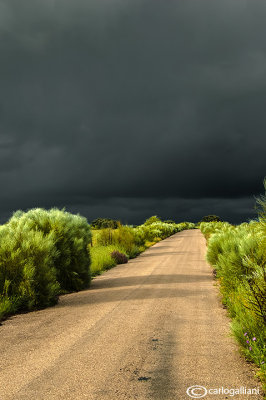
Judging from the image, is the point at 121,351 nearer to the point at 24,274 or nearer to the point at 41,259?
the point at 24,274

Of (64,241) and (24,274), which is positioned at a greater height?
(64,241)

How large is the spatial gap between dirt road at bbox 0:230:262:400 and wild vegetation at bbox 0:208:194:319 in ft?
A: 2.23

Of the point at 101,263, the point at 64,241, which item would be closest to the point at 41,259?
the point at 64,241

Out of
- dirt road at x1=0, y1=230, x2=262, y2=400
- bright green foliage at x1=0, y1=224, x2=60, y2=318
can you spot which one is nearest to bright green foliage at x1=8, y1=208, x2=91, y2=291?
bright green foliage at x1=0, y1=224, x2=60, y2=318

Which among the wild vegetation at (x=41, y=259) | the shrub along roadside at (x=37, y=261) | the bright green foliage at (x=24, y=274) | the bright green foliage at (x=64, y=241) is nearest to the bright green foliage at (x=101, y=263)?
the wild vegetation at (x=41, y=259)

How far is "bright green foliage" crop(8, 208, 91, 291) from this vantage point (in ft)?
38.9

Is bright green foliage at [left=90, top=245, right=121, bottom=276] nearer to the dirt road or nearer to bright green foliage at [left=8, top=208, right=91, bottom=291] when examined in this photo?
bright green foliage at [left=8, top=208, right=91, bottom=291]

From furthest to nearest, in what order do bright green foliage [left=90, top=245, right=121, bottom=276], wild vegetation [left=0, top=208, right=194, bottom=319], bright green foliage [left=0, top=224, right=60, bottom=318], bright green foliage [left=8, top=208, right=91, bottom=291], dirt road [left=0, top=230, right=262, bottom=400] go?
1. bright green foliage [left=90, top=245, right=121, bottom=276]
2. bright green foliage [left=8, top=208, right=91, bottom=291]
3. wild vegetation [left=0, top=208, right=194, bottom=319]
4. bright green foliage [left=0, top=224, right=60, bottom=318]
5. dirt road [left=0, top=230, right=262, bottom=400]

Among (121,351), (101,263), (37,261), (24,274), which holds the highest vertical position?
(37,261)

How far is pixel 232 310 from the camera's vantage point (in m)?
7.84

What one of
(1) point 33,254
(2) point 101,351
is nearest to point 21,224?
(1) point 33,254

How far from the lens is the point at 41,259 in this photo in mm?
9617

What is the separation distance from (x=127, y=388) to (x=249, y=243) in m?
6.85

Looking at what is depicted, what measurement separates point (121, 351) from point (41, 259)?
15.7 feet
